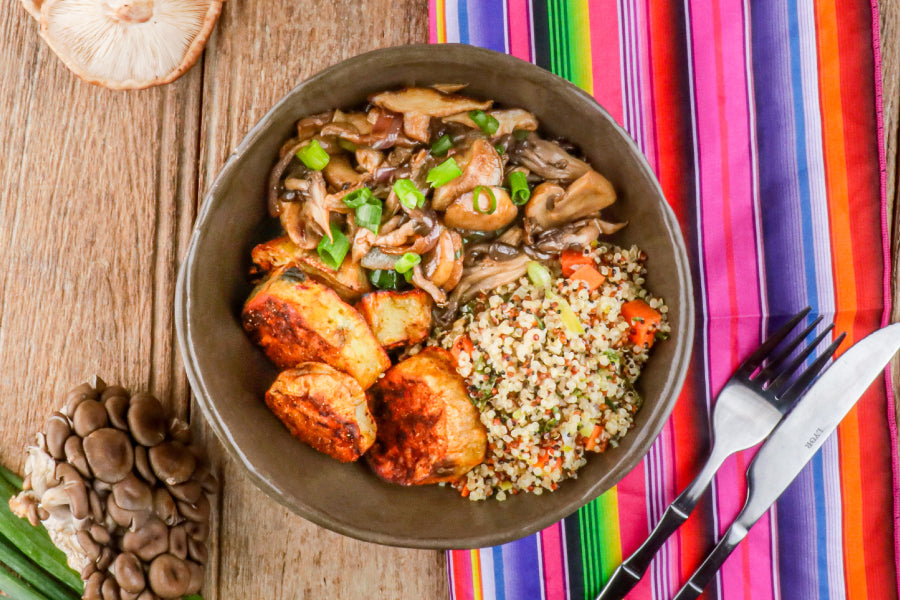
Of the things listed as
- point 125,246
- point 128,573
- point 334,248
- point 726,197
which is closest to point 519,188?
point 334,248

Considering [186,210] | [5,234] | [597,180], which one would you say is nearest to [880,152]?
[597,180]

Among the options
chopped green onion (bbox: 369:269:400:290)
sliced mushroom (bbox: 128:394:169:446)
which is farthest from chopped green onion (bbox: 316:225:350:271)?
sliced mushroom (bbox: 128:394:169:446)

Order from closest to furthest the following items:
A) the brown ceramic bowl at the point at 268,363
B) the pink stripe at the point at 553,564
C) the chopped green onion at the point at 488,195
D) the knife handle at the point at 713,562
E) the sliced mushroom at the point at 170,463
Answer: the brown ceramic bowl at the point at 268,363, the chopped green onion at the point at 488,195, the sliced mushroom at the point at 170,463, the knife handle at the point at 713,562, the pink stripe at the point at 553,564

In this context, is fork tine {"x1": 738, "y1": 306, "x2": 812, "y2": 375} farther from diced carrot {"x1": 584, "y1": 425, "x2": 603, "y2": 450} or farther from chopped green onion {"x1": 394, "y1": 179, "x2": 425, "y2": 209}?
chopped green onion {"x1": 394, "y1": 179, "x2": 425, "y2": 209}

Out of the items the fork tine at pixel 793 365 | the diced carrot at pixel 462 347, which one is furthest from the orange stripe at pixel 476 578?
the fork tine at pixel 793 365

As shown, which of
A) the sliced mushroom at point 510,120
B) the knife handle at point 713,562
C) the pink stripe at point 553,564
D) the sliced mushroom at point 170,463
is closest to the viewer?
the sliced mushroom at point 510,120

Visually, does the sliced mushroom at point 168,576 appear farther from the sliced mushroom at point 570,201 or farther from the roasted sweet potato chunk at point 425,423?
the sliced mushroom at point 570,201
